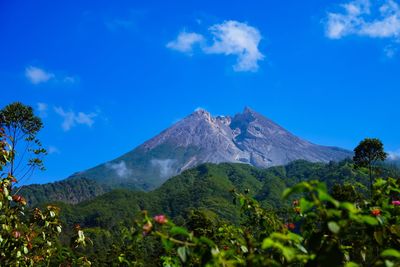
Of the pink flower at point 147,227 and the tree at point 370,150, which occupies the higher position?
the tree at point 370,150

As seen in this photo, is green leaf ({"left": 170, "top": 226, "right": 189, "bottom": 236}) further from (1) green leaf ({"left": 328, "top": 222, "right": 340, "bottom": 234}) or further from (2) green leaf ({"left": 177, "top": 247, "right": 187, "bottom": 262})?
(1) green leaf ({"left": 328, "top": 222, "right": 340, "bottom": 234})

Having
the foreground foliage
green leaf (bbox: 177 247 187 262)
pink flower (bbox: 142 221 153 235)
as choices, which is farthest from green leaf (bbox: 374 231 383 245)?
pink flower (bbox: 142 221 153 235)

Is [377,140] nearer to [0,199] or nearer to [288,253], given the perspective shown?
[0,199]

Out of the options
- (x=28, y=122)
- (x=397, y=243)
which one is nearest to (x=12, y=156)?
(x=397, y=243)

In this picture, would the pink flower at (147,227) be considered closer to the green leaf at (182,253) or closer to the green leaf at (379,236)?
the green leaf at (182,253)

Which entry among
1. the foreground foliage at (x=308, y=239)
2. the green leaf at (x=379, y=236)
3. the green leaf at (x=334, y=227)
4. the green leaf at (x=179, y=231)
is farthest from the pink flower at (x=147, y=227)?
the green leaf at (x=379, y=236)

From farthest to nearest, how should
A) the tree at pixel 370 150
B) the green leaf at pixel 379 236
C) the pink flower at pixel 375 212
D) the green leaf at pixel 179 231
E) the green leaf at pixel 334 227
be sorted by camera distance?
the tree at pixel 370 150, the pink flower at pixel 375 212, the green leaf at pixel 379 236, the green leaf at pixel 179 231, the green leaf at pixel 334 227

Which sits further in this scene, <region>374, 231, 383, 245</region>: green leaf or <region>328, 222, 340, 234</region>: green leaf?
<region>374, 231, 383, 245</region>: green leaf

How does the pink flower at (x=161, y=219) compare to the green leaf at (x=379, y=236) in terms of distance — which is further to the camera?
the green leaf at (x=379, y=236)

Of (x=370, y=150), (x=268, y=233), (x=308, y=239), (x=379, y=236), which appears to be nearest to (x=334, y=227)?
(x=308, y=239)

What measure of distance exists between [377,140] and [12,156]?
41.1 meters

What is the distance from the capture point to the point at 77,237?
747cm

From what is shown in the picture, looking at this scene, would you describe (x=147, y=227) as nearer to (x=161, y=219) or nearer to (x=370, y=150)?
(x=161, y=219)

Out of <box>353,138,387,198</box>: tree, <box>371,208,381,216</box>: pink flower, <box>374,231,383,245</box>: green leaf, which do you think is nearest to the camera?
<box>374,231,383,245</box>: green leaf
